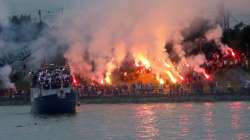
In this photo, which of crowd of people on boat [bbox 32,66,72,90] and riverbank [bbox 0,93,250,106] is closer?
crowd of people on boat [bbox 32,66,72,90]

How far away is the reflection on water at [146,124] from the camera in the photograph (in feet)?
370

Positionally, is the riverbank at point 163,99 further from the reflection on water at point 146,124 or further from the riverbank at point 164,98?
the reflection on water at point 146,124

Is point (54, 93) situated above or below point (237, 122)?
above

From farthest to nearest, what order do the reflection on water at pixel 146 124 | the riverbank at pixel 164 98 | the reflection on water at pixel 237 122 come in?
the riverbank at pixel 164 98, the reflection on water at pixel 146 124, the reflection on water at pixel 237 122

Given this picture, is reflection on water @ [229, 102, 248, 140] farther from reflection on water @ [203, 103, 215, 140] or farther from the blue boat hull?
the blue boat hull

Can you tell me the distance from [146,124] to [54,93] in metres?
31.1

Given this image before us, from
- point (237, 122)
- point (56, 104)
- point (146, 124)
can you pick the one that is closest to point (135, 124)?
point (146, 124)

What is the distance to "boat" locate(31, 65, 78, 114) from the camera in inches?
6127

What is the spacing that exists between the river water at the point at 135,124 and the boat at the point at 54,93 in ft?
6.68

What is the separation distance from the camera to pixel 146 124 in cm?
12850

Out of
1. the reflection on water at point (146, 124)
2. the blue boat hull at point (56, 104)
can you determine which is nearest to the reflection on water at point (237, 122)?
the reflection on water at point (146, 124)

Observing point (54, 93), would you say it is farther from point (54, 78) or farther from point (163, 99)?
point (163, 99)

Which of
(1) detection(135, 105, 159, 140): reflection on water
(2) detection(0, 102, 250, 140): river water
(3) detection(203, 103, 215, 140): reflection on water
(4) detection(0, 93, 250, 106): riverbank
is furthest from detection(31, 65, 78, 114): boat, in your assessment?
(4) detection(0, 93, 250, 106): riverbank

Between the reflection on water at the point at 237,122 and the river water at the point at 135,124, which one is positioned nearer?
the reflection on water at the point at 237,122
